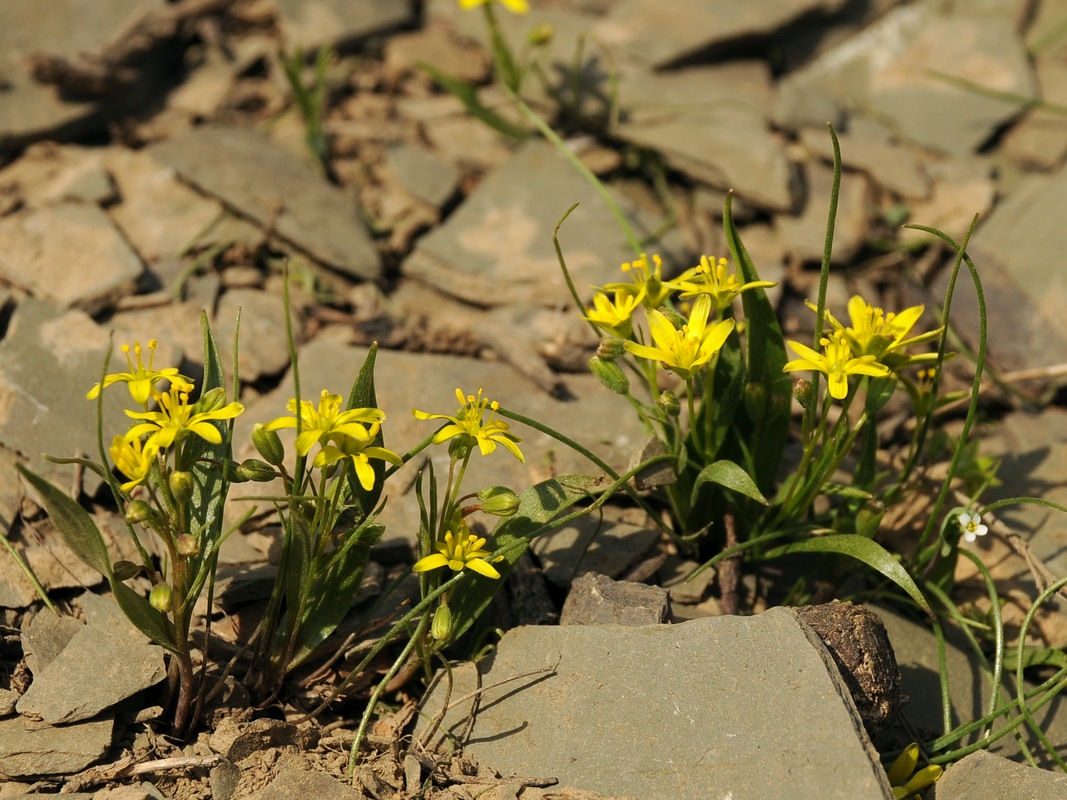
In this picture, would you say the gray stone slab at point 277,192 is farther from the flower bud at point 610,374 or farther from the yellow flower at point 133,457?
the yellow flower at point 133,457

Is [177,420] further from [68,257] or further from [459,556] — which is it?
[68,257]

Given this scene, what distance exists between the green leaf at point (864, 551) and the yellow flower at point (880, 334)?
44cm

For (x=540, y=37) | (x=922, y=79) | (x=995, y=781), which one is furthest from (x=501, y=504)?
(x=922, y=79)

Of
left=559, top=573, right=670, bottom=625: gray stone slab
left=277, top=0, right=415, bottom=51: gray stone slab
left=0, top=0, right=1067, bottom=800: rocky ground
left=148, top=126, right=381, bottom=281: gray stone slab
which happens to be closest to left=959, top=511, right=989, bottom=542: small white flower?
left=0, top=0, right=1067, bottom=800: rocky ground

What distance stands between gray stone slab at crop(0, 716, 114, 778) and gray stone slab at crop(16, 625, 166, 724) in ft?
0.08

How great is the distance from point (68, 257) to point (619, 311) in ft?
6.88

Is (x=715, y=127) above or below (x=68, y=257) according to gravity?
below

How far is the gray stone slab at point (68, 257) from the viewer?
11.7 ft

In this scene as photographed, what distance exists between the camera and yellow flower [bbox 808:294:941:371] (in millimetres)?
2506

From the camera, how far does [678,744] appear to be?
2312mm

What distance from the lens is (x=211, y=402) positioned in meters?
2.26

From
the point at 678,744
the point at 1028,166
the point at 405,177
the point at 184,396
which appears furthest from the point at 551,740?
the point at 1028,166

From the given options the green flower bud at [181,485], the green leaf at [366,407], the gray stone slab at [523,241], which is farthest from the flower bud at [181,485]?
the gray stone slab at [523,241]

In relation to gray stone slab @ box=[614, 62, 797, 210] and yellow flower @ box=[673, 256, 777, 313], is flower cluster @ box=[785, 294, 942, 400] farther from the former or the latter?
gray stone slab @ box=[614, 62, 797, 210]
